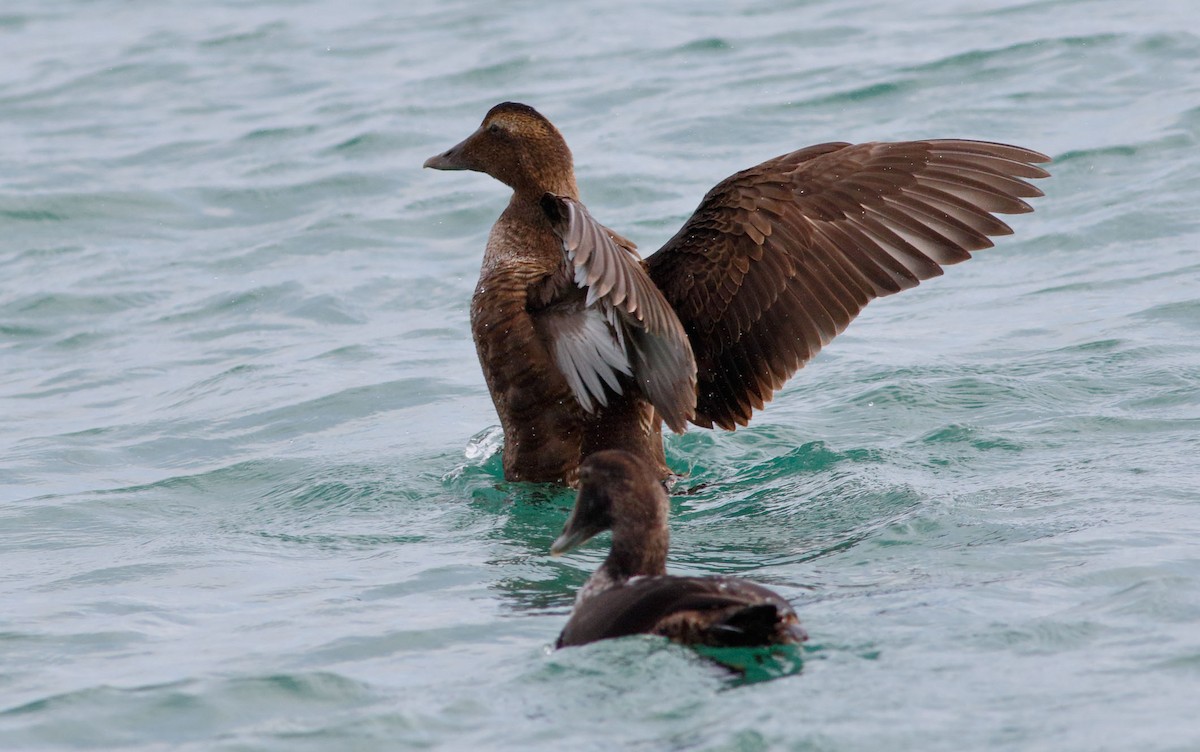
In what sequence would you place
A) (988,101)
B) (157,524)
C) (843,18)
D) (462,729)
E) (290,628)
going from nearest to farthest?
(462,729) < (290,628) < (157,524) < (988,101) < (843,18)

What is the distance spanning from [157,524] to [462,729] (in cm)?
304

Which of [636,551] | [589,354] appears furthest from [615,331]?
[636,551]

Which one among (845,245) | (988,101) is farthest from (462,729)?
(988,101)

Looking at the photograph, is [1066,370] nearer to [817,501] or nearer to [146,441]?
[817,501]

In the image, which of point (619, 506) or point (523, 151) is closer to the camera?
point (619, 506)

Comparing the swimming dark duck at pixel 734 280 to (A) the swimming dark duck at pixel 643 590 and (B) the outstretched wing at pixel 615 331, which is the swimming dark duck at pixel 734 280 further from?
(A) the swimming dark duck at pixel 643 590

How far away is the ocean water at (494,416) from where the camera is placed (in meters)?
4.29

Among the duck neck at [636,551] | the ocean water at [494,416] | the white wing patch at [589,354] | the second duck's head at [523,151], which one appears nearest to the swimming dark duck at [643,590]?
the duck neck at [636,551]

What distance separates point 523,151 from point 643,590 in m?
2.69

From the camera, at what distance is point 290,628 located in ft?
16.7

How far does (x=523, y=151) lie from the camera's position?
6730 mm

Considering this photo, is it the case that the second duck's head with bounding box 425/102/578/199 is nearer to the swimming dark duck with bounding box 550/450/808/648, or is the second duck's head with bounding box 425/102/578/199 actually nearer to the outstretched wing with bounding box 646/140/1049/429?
the outstretched wing with bounding box 646/140/1049/429

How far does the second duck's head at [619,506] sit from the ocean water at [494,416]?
26 cm

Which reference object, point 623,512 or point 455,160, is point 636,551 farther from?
point 455,160
